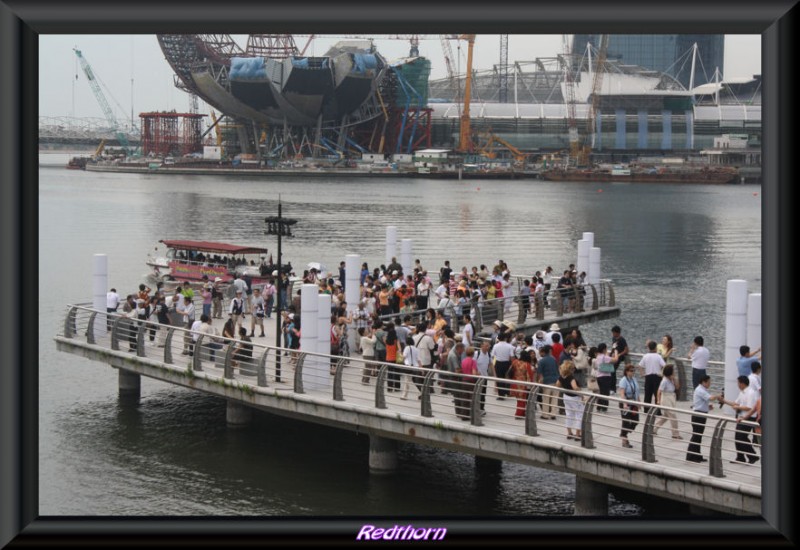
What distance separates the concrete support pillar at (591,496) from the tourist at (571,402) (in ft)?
2.16

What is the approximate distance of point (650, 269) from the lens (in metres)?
59.7

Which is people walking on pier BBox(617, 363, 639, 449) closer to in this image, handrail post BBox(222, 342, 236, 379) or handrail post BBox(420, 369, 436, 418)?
handrail post BBox(420, 369, 436, 418)

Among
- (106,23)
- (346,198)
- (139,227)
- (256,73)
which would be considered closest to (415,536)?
(106,23)

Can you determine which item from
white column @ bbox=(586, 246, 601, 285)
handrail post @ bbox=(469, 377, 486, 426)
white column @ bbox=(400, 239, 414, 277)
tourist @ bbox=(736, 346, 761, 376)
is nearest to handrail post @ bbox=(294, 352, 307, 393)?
handrail post @ bbox=(469, 377, 486, 426)

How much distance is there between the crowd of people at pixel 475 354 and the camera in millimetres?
14258

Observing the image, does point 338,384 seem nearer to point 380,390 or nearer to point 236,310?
point 380,390

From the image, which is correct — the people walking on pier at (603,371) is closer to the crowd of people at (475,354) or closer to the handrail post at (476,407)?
the crowd of people at (475,354)

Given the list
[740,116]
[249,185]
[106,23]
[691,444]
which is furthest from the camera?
[740,116]

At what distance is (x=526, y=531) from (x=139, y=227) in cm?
8189

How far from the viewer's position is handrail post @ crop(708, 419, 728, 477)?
12.5m

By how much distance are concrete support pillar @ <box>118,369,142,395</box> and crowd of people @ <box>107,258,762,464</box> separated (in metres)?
1.32

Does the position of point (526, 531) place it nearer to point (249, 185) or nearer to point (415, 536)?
point (415, 536)

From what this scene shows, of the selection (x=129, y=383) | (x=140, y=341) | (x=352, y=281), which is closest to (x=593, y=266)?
(x=352, y=281)

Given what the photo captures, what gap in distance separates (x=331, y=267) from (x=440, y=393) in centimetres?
3987
